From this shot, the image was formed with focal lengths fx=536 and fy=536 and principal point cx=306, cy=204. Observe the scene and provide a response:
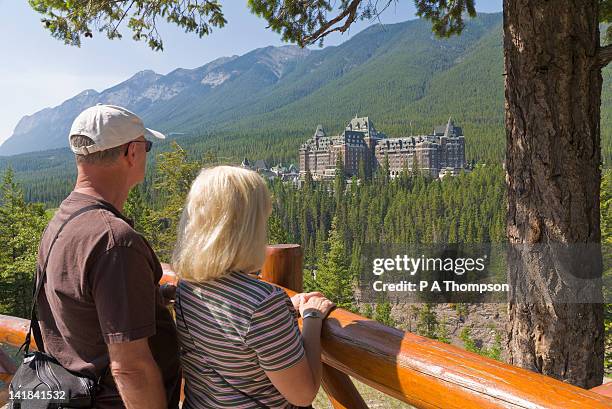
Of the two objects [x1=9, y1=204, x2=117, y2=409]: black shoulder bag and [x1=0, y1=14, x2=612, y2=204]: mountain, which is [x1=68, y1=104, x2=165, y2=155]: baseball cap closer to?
[x1=9, y1=204, x2=117, y2=409]: black shoulder bag

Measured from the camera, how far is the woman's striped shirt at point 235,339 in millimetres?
1036

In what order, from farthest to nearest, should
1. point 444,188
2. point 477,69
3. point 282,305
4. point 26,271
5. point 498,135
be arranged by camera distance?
point 477,69
point 498,135
point 444,188
point 26,271
point 282,305

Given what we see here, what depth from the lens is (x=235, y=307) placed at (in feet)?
3.46

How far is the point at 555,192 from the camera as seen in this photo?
282 cm

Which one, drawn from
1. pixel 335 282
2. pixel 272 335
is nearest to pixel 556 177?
pixel 272 335

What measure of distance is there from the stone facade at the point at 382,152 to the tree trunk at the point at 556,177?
92.5 meters

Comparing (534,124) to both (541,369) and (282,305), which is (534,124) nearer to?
(541,369)

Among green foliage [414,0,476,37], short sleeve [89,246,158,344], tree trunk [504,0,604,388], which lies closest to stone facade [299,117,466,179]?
green foliage [414,0,476,37]

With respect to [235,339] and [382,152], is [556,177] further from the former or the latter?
[382,152]

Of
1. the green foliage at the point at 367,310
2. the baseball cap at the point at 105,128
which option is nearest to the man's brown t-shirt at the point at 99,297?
the baseball cap at the point at 105,128

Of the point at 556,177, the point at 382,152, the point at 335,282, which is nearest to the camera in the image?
the point at 556,177

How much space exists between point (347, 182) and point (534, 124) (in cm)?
9506

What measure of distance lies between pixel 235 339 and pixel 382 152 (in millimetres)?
105053

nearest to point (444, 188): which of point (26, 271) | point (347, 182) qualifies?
point (347, 182)
